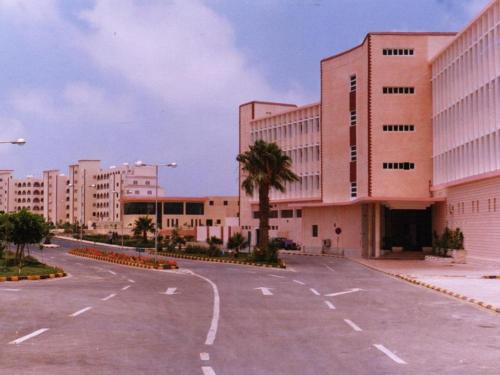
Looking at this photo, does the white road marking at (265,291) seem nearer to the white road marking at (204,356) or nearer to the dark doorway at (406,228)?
the white road marking at (204,356)

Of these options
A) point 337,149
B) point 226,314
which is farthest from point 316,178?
point 226,314

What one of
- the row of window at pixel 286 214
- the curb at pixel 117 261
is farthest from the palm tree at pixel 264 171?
the row of window at pixel 286 214

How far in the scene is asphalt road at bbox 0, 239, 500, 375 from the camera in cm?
1179

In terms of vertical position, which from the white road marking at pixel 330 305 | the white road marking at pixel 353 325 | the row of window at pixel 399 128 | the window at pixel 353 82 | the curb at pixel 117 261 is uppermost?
the window at pixel 353 82

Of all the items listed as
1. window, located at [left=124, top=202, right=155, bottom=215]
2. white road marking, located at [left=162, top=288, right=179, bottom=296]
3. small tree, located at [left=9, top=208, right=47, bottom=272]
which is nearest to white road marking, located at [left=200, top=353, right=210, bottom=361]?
white road marking, located at [left=162, top=288, right=179, bottom=296]

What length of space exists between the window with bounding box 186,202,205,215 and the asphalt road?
110450 mm

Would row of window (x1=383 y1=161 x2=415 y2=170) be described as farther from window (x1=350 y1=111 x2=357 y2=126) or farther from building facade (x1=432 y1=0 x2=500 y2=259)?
window (x1=350 y1=111 x2=357 y2=126)

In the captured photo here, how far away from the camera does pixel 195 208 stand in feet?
456

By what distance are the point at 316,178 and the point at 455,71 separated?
30.6m

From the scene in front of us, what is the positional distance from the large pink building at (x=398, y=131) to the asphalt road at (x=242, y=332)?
983 inches

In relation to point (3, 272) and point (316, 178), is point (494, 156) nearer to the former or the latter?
point (3, 272)

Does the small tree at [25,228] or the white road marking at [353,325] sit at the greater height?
the small tree at [25,228]

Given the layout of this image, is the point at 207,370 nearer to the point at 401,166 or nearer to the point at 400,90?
the point at 401,166

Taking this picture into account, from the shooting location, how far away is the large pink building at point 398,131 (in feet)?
159
